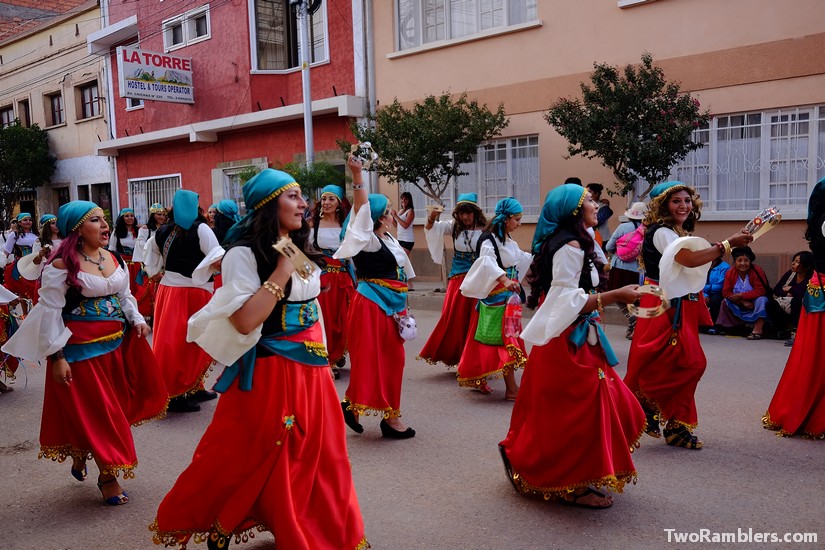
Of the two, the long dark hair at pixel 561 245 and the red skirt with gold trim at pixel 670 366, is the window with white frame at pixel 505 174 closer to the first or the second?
the red skirt with gold trim at pixel 670 366

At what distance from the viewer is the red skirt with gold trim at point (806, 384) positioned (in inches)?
208

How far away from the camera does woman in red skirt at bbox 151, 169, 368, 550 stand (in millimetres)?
3211

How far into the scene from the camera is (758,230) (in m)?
Result: 4.67

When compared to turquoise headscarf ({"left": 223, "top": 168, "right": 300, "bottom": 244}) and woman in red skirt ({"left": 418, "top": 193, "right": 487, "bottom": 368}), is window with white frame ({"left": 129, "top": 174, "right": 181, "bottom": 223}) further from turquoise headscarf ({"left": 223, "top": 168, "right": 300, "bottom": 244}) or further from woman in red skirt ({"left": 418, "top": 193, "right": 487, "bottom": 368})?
turquoise headscarf ({"left": 223, "top": 168, "right": 300, "bottom": 244})

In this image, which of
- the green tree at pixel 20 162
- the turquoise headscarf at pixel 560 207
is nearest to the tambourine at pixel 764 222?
the turquoise headscarf at pixel 560 207

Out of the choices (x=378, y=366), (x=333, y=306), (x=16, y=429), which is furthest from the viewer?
(x=333, y=306)

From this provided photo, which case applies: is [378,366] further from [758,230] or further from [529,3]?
[529,3]

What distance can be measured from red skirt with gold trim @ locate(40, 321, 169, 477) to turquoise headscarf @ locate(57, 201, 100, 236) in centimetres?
59

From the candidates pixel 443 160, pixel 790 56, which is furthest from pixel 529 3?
pixel 790 56

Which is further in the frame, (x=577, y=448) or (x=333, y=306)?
(x=333, y=306)

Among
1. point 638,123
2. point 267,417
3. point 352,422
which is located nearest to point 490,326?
point 352,422

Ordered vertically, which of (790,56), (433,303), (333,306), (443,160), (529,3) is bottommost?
(433,303)

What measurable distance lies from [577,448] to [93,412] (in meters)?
2.89

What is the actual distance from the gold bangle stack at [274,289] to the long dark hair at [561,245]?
169cm
